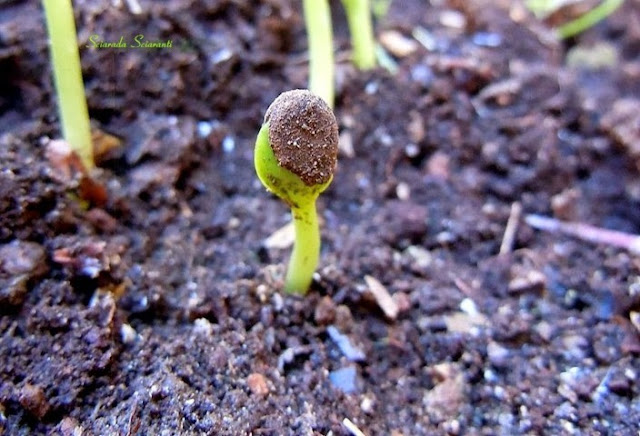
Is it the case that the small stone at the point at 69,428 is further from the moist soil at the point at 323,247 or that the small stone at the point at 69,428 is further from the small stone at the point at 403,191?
the small stone at the point at 403,191

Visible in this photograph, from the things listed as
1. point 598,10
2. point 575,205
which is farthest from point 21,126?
point 598,10

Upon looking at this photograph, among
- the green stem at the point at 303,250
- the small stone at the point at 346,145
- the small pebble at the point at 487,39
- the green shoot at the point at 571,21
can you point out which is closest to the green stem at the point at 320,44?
the small stone at the point at 346,145

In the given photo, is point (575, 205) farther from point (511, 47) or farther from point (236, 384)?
point (236, 384)

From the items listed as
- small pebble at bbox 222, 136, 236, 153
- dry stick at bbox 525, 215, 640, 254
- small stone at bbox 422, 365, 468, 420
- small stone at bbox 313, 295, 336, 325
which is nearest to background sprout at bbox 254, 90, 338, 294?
small stone at bbox 313, 295, 336, 325

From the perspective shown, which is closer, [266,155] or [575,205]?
[266,155]

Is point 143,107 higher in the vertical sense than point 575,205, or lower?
higher

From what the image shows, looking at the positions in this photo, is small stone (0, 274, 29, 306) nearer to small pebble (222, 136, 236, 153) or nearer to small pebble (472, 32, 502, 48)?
small pebble (222, 136, 236, 153)

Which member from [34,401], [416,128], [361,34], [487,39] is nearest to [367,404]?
[34,401]

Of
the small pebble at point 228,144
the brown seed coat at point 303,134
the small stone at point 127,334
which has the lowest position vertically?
the small stone at point 127,334
